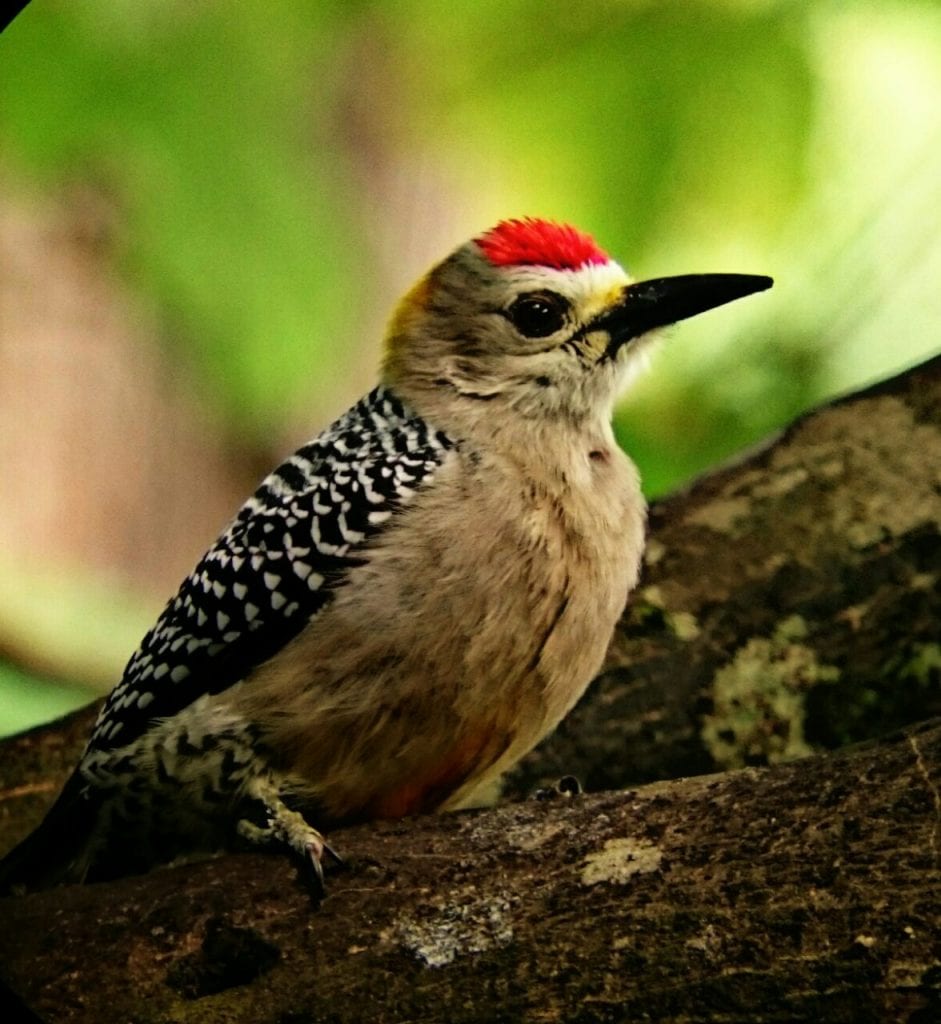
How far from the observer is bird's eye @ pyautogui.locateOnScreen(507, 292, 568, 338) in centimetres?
263

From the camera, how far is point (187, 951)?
2.12 meters

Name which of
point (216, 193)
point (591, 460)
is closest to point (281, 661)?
point (591, 460)

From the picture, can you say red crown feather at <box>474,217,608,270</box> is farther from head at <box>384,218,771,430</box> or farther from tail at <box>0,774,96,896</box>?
tail at <box>0,774,96,896</box>

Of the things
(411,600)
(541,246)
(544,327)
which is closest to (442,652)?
(411,600)

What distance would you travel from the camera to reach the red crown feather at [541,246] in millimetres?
2635

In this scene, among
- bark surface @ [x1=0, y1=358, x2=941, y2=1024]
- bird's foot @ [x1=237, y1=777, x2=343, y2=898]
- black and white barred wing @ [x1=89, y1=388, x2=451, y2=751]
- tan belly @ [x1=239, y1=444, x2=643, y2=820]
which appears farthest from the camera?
black and white barred wing @ [x1=89, y1=388, x2=451, y2=751]

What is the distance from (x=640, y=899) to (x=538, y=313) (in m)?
1.14

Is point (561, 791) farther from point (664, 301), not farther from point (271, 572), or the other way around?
point (664, 301)

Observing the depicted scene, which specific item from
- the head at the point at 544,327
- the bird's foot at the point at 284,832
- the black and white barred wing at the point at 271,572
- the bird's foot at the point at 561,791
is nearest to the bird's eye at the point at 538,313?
the head at the point at 544,327

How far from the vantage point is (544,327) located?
2.65 metres

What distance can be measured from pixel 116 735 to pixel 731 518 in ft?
4.62

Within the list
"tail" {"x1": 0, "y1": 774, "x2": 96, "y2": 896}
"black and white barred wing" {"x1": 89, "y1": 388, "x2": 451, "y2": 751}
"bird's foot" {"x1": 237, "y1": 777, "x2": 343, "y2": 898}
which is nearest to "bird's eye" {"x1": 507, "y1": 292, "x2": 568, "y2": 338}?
"black and white barred wing" {"x1": 89, "y1": 388, "x2": 451, "y2": 751}

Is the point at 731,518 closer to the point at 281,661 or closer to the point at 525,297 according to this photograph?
the point at 525,297

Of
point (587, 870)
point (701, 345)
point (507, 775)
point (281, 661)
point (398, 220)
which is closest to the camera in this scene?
point (587, 870)
